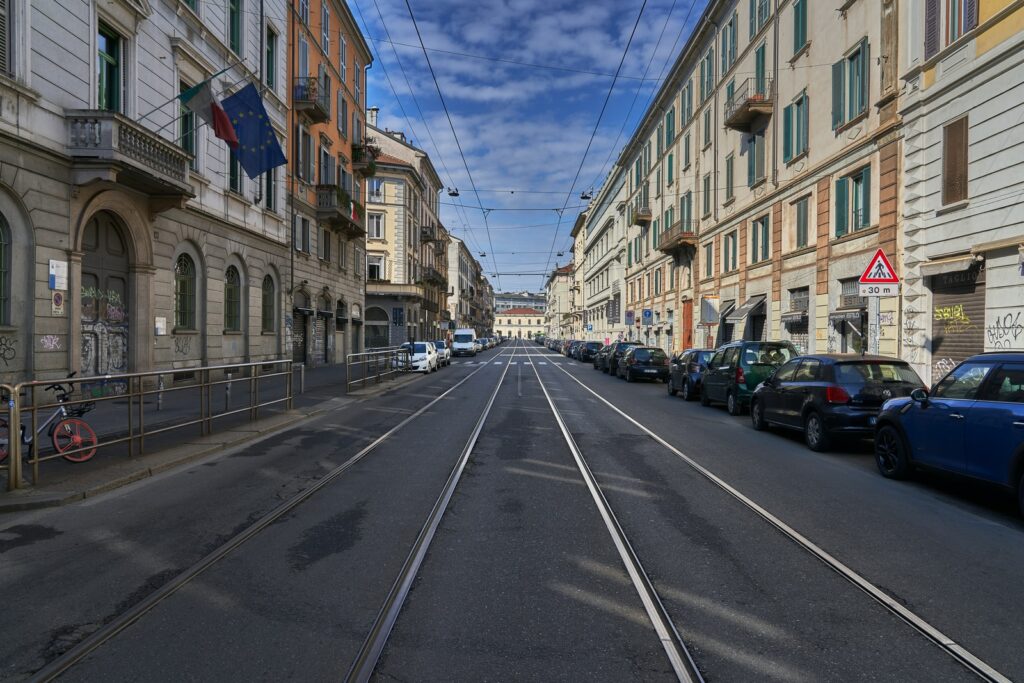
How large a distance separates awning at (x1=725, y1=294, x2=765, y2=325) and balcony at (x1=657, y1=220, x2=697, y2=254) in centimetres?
753

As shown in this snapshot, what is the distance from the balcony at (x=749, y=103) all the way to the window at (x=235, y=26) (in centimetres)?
1771

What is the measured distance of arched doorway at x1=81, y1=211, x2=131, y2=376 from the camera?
573 inches

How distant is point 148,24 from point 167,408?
36.1 ft

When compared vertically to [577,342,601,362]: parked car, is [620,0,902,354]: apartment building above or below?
above

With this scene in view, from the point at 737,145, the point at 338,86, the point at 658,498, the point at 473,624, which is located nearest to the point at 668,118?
the point at 737,145

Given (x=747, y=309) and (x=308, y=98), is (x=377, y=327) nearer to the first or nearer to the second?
(x=308, y=98)

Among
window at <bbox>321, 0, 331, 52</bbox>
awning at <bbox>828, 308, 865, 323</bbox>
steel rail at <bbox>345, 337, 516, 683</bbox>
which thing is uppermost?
window at <bbox>321, 0, 331, 52</bbox>

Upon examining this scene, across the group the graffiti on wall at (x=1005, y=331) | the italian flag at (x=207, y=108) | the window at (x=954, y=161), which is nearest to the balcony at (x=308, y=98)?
the italian flag at (x=207, y=108)

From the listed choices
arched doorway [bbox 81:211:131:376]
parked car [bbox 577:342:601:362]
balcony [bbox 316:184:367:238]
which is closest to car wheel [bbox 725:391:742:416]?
arched doorway [bbox 81:211:131:376]

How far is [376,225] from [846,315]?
3853cm

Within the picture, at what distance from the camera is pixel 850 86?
18.6 m

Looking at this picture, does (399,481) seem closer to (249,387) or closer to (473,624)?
(473,624)

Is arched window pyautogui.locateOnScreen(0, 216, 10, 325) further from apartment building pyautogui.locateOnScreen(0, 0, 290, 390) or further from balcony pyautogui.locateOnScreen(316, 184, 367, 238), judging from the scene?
balcony pyautogui.locateOnScreen(316, 184, 367, 238)

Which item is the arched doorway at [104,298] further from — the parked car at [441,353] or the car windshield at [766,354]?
the parked car at [441,353]
